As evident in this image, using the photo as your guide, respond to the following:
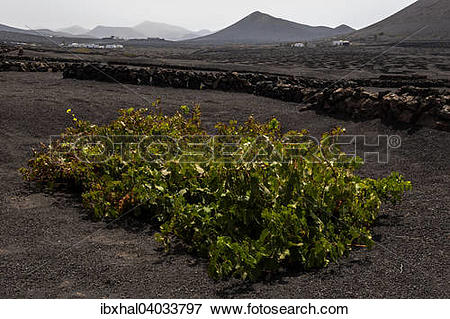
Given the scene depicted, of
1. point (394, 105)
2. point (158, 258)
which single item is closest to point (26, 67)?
point (394, 105)

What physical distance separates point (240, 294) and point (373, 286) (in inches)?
46.6

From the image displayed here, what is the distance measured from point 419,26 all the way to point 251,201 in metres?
169

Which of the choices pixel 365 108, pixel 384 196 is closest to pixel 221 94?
→ pixel 365 108

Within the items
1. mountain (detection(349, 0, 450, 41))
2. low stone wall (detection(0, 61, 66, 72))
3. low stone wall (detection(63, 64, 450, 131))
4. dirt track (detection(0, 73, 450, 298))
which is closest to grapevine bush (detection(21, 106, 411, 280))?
dirt track (detection(0, 73, 450, 298))

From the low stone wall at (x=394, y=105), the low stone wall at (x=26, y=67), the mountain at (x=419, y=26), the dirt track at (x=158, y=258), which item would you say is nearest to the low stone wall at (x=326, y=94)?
the low stone wall at (x=394, y=105)

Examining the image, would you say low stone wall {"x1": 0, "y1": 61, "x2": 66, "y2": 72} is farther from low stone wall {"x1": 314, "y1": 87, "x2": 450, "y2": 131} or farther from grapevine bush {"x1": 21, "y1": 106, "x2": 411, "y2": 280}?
grapevine bush {"x1": 21, "y1": 106, "x2": 411, "y2": 280}

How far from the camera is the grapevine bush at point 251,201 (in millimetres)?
3721

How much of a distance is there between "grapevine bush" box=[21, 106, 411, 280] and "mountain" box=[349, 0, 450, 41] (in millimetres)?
127569

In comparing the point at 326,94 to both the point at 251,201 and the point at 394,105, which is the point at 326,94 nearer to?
the point at 394,105

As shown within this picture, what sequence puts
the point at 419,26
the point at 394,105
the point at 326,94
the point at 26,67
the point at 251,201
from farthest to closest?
the point at 419,26 → the point at 26,67 → the point at 326,94 → the point at 394,105 → the point at 251,201

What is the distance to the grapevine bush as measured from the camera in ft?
12.2

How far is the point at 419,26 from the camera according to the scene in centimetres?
14750

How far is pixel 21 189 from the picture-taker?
5.81 meters

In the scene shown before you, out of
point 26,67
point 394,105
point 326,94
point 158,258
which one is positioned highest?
point 26,67
